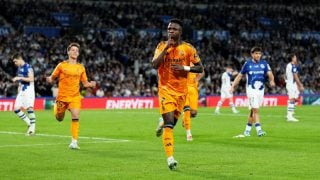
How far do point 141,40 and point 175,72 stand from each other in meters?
44.7

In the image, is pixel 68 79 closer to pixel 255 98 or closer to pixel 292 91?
pixel 255 98

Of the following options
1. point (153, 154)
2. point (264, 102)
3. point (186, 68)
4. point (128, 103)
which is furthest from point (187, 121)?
point (264, 102)

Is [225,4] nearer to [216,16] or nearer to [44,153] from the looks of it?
[216,16]

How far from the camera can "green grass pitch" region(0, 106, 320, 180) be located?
13.9 metres

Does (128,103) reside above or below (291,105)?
below

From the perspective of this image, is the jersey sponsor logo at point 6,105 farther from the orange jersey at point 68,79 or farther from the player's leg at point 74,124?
the player's leg at point 74,124

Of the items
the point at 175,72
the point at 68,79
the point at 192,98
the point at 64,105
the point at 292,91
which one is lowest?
the point at 64,105

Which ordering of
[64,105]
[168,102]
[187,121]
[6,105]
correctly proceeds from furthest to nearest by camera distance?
[6,105], [187,121], [64,105], [168,102]

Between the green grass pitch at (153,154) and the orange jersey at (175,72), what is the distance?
1.59 meters

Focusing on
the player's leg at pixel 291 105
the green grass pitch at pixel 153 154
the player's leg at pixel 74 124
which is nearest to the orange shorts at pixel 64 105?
the player's leg at pixel 74 124

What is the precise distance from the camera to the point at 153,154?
17.6 meters

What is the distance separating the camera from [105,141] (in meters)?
21.6

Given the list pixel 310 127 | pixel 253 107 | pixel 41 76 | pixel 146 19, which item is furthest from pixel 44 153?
pixel 146 19

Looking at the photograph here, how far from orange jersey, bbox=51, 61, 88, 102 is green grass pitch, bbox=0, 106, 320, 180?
1328 millimetres
